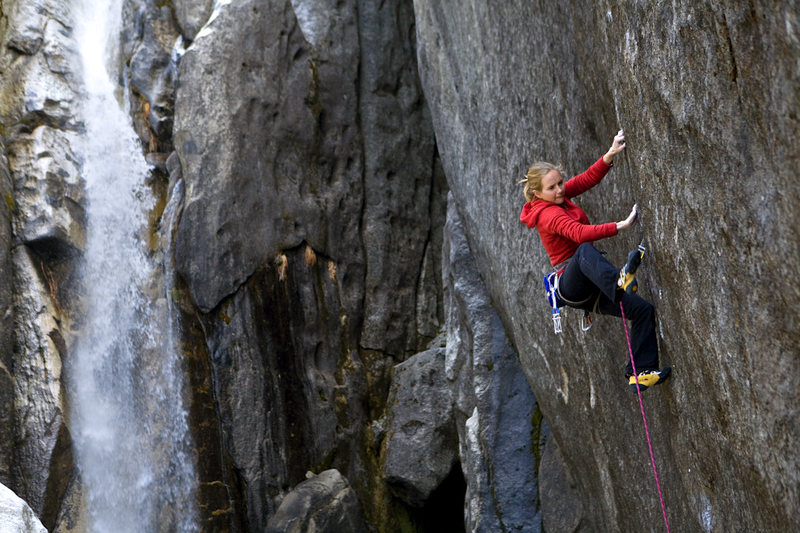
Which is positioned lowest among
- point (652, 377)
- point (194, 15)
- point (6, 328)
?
point (652, 377)

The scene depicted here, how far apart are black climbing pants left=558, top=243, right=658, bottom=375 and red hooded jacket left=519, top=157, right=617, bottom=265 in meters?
Result: 0.15

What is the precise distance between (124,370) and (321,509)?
155 inches

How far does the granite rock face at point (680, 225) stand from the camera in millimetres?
3557

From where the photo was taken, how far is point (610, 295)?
495 centimetres

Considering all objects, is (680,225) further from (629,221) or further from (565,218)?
(565,218)

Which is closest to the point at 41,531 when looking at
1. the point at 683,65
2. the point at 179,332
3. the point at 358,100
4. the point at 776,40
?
the point at 179,332

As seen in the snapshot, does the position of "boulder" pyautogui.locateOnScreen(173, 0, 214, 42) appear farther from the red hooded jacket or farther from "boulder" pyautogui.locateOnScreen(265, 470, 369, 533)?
the red hooded jacket

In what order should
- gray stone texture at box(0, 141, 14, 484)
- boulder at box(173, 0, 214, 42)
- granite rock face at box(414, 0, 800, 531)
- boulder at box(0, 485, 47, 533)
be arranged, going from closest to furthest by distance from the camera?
1. granite rock face at box(414, 0, 800, 531)
2. boulder at box(0, 485, 47, 533)
3. gray stone texture at box(0, 141, 14, 484)
4. boulder at box(173, 0, 214, 42)

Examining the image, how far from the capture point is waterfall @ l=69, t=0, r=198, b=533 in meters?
12.3

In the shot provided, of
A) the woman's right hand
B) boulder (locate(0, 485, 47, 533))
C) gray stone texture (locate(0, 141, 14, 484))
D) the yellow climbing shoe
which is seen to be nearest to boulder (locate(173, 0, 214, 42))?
gray stone texture (locate(0, 141, 14, 484))

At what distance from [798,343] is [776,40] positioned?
1.31 metres

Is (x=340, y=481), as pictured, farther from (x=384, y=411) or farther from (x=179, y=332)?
(x=179, y=332)

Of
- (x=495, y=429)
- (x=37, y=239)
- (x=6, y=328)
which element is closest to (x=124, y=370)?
(x=6, y=328)

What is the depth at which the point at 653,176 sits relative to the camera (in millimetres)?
4797
